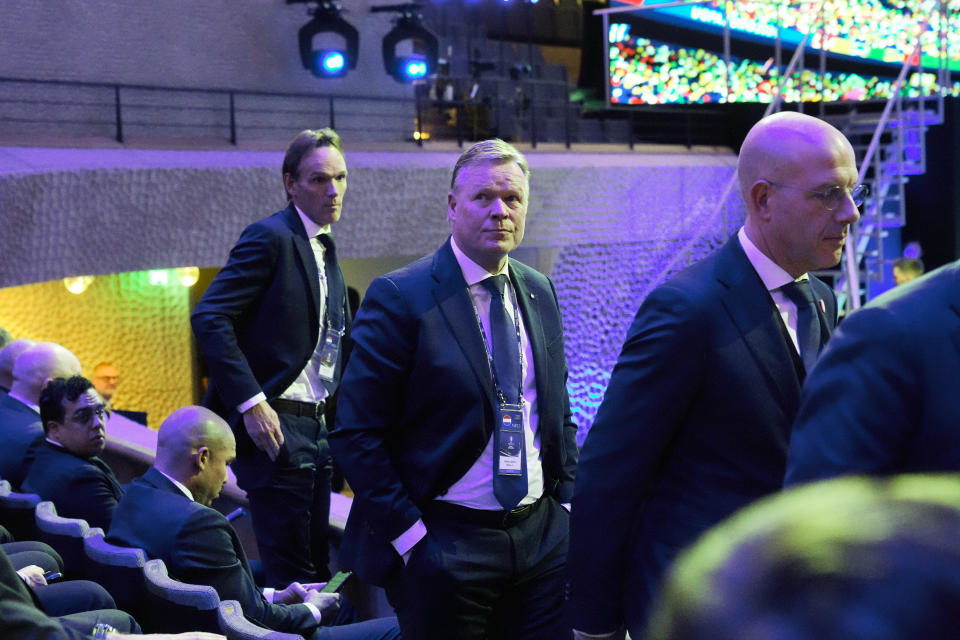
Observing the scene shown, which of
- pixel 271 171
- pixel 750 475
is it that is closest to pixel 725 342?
pixel 750 475

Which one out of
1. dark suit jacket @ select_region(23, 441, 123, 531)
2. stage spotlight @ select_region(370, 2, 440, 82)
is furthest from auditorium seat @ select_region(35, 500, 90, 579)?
stage spotlight @ select_region(370, 2, 440, 82)

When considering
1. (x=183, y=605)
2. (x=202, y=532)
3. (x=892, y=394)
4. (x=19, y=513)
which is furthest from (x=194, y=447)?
(x=892, y=394)

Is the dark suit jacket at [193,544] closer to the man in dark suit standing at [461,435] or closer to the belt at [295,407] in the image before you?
the belt at [295,407]

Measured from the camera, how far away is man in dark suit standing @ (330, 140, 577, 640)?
224 centimetres

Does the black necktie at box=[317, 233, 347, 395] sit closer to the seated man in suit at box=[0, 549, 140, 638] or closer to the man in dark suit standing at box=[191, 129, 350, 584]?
the man in dark suit standing at box=[191, 129, 350, 584]

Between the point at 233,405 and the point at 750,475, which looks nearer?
the point at 750,475

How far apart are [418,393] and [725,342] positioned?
693 mm

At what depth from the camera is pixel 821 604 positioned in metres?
0.49

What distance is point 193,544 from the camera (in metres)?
2.83

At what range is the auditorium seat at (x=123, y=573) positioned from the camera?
2781 mm

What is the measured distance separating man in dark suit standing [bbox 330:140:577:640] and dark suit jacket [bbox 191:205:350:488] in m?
0.85

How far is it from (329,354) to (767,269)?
1.67m

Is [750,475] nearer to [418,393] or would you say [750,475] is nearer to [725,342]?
[725,342]

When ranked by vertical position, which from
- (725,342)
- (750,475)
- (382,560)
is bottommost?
(382,560)
